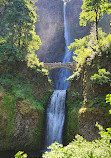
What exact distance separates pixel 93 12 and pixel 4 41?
35.5 ft

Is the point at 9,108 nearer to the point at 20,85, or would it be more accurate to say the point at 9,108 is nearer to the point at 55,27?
the point at 20,85

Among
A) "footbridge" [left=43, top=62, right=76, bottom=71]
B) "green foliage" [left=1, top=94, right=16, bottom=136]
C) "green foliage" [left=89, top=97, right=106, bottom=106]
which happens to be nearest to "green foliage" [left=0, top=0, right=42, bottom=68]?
"footbridge" [left=43, top=62, right=76, bottom=71]

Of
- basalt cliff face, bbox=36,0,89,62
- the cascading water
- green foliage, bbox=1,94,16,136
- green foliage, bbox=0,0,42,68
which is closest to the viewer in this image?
green foliage, bbox=1,94,16,136

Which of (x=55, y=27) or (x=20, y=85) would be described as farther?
(x=55, y=27)

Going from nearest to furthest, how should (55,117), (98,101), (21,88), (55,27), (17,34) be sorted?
(98,101)
(55,117)
(21,88)
(17,34)
(55,27)

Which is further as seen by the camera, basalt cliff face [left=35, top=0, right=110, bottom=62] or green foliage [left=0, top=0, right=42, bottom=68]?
basalt cliff face [left=35, top=0, right=110, bottom=62]

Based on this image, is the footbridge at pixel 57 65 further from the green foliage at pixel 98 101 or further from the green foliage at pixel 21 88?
the green foliage at pixel 98 101

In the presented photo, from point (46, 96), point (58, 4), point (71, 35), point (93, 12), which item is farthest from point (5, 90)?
point (58, 4)

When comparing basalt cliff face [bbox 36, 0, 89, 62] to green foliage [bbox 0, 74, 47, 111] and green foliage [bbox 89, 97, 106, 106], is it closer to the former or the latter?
green foliage [bbox 0, 74, 47, 111]

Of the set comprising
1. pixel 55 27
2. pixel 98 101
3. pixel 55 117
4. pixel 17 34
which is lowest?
pixel 55 117

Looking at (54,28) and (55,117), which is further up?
(54,28)

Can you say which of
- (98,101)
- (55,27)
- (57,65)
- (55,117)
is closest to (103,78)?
(98,101)

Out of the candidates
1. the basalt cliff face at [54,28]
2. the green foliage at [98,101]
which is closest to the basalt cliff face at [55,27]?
the basalt cliff face at [54,28]

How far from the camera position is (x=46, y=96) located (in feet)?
54.3
